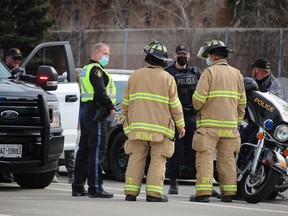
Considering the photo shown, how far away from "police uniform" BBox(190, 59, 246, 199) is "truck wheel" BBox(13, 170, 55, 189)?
211 centimetres

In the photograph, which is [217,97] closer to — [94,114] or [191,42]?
[94,114]

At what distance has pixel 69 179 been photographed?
14.0m

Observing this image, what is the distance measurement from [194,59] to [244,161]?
16428 mm

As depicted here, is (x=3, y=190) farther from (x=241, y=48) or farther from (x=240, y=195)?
(x=241, y=48)

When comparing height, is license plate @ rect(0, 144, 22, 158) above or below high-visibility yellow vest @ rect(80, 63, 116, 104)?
below

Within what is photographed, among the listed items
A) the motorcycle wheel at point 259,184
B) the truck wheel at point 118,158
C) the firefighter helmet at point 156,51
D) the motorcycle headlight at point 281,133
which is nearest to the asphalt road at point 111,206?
the motorcycle wheel at point 259,184

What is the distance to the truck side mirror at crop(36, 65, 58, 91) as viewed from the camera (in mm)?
12414

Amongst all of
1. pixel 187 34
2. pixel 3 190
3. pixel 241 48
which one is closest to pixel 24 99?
pixel 3 190

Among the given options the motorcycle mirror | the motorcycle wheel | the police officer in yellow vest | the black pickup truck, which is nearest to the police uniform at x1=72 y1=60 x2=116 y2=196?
the police officer in yellow vest

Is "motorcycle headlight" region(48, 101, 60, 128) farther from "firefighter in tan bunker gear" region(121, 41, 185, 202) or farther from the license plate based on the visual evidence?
"firefighter in tan bunker gear" region(121, 41, 185, 202)

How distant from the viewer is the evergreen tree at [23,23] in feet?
102

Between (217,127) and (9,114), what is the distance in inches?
93.0

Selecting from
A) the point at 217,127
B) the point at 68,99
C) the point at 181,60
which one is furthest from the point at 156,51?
the point at 68,99

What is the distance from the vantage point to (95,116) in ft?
37.5
